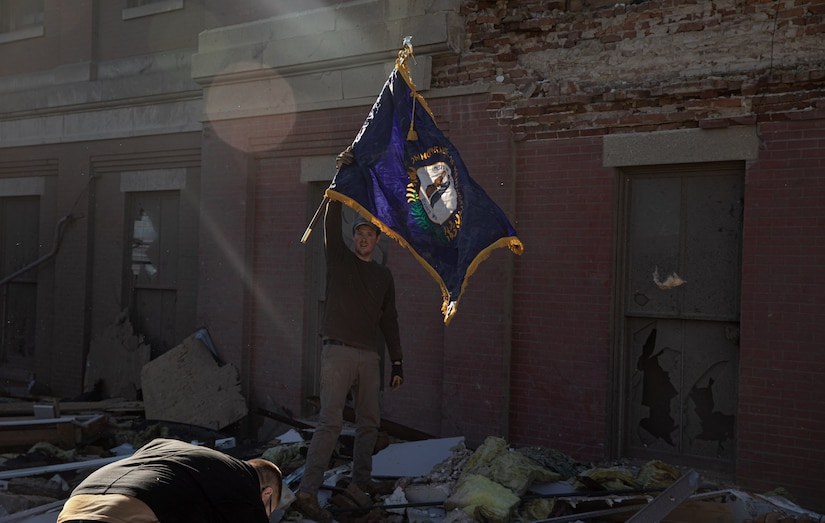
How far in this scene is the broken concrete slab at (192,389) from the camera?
10.3 metres

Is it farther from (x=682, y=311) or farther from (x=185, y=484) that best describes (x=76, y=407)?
(x=185, y=484)

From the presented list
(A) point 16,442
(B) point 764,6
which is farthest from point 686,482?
(A) point 16,442

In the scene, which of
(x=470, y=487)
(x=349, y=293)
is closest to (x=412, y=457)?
(x=470, y=487)

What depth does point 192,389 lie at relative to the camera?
34.3ft

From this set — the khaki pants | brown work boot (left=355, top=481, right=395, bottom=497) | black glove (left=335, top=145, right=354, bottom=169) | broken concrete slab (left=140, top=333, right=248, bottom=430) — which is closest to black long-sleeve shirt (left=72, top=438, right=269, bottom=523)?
the khaki pants

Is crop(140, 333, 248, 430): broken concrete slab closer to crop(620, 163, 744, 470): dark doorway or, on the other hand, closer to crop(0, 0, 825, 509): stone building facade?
crop(0, 0, 825, 509): stone building facade

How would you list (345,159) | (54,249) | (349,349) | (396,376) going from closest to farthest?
(345,159)
(349,349)
(396,376)
(54,249)

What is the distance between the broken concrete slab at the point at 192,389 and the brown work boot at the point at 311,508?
385 cm

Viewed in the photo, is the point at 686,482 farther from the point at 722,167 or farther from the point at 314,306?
the point at 314,306

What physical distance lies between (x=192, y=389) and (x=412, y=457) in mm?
3536

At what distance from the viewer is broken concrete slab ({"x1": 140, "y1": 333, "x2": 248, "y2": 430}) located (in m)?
10.3

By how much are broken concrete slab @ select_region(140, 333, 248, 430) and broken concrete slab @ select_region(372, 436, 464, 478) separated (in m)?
2.72

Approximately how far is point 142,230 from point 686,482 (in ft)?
28.2

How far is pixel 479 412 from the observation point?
28.1 ft
